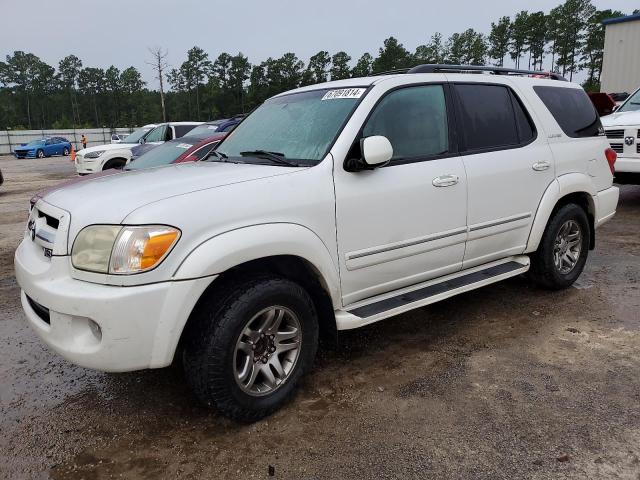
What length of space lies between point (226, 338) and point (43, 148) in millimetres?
38000

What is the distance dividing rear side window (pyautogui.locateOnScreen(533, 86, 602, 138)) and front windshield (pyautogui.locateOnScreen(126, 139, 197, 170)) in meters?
4.95

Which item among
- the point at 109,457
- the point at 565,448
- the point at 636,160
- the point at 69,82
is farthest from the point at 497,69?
the point at 69,82

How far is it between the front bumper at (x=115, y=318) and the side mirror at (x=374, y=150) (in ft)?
3.68

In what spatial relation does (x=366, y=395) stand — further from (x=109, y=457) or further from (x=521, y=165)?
(x=521, y=165)

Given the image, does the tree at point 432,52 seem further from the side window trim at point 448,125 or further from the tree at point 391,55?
the side window trim at point 448,125

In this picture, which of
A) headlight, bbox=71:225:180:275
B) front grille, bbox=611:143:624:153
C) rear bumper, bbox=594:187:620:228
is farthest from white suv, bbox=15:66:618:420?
front grille, bbox=611:143:624:153

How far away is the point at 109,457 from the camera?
2.60 metres

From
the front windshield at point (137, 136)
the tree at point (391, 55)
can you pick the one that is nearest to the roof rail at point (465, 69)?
the front windshield at point (137, 136)

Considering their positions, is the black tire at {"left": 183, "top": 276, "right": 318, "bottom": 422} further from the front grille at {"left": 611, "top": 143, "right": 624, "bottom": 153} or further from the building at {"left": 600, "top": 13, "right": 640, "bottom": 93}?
the building at {"left": 600, "top": 13, "right": 640, "bottom": 93}

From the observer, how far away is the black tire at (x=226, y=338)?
2572 millimetres

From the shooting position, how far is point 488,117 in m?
3.94

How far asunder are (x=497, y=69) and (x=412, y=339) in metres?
2.27

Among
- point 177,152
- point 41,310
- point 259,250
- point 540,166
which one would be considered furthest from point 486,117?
point 177,152

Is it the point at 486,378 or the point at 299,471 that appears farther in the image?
the point at 486,378
